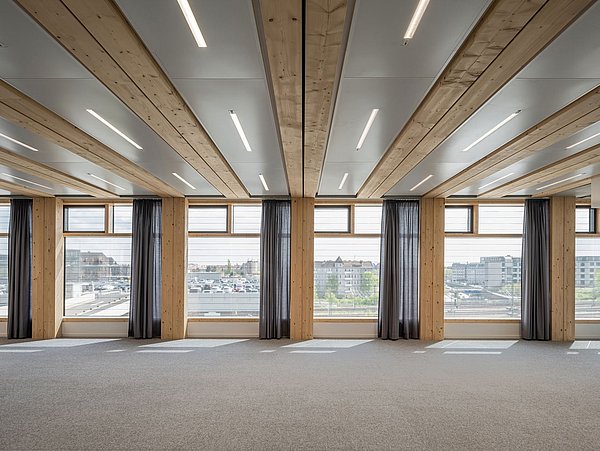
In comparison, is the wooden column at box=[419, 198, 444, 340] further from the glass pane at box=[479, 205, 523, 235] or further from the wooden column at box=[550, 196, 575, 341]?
the wooden column at box=[550, 196, 575, 341]

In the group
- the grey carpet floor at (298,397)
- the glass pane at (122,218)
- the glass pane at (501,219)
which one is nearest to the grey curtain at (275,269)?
the grey carpet floor at (298,397)

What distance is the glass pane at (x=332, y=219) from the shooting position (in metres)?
8.94

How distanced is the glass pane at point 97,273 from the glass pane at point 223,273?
1.31 meters

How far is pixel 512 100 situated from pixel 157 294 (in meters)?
7.08

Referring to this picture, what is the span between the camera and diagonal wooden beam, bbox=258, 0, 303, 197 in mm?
2039

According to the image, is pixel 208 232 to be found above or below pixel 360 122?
below

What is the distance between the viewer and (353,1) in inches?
81.6

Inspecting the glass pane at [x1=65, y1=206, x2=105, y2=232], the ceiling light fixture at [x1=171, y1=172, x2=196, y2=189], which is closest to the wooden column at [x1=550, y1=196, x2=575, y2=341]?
the ceiling light fixture at [x1=171, y1=172, x2=196, y2=189]

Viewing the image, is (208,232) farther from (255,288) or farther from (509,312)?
(509,312)

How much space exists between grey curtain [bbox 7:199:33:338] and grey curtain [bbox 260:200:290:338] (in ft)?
14.2

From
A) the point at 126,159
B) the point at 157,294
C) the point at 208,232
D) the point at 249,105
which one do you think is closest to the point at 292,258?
the point at 208,232

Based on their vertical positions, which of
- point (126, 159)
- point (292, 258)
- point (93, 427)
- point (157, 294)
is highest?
point (126, 159)

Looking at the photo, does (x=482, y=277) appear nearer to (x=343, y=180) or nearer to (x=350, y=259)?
(x=350, y=259)

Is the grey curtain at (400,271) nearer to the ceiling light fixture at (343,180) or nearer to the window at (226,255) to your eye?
the ceiling light fixture at (343,180)
